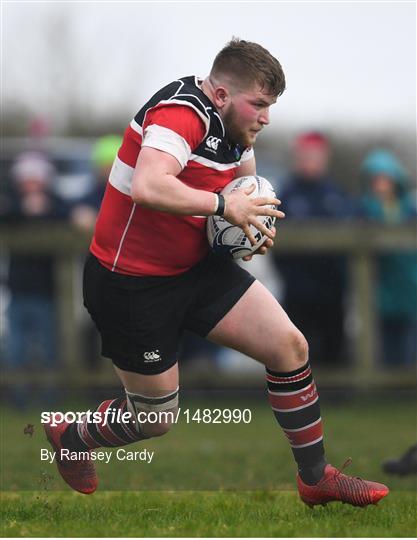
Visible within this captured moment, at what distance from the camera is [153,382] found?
20.7ft

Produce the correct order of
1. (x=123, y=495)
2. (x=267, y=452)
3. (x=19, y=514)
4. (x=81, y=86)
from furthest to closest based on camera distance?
1. (x=81, y=86)
2. (x=267, y=452)
3. (x=123, y=495)
4. (x=19, y=514)

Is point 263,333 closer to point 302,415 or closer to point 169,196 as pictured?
point 302,415

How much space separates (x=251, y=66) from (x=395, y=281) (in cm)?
700

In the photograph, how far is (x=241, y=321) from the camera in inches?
244

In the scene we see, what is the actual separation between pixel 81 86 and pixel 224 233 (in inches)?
1074

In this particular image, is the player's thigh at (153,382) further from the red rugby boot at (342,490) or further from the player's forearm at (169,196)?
the player's forearm at (169,196)

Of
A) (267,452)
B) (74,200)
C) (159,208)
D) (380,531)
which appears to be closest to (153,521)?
(380,531)

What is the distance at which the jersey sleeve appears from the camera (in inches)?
225

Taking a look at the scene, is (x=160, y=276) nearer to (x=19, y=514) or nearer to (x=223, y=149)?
(x=223, y=149)

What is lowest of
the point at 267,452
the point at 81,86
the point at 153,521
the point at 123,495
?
the point at 81,86

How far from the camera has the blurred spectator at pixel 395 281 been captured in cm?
1234

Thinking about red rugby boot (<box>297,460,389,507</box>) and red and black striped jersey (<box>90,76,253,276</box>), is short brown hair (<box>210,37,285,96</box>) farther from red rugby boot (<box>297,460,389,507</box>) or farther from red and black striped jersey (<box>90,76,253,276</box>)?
red rugby boot (<box>297,460,389,507</box>)

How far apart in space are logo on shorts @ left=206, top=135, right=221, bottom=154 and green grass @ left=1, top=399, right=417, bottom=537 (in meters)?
1.65

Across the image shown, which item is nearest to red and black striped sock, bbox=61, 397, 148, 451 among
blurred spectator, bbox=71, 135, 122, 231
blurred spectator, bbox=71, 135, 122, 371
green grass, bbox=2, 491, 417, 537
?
green grass, bbox=2, 491, 417, 537
